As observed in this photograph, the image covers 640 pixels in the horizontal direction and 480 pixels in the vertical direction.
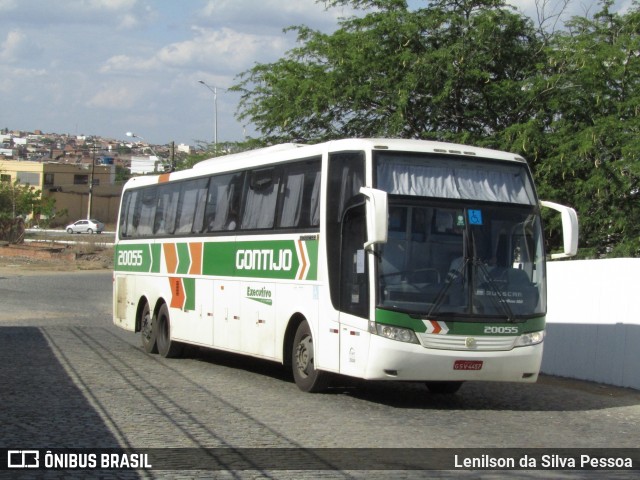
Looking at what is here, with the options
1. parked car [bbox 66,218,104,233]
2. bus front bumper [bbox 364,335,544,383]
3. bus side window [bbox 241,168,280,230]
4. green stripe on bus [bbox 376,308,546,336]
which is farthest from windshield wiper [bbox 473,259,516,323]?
parked car [bbox 66,218,104,233]

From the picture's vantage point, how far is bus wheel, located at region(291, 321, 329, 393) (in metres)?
14.3

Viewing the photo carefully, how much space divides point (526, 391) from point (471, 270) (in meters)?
3.77

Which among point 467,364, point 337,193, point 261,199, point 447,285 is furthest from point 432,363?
point 261,199

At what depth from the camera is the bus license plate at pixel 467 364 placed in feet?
42.3

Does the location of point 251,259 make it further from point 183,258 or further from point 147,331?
point 147,331

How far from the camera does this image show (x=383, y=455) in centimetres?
957

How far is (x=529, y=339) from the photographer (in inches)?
527

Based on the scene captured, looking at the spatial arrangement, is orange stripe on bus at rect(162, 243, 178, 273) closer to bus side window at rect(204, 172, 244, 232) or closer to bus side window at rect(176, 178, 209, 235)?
bus side window at rect(176, 178, 209, 235)

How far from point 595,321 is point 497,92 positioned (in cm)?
1054

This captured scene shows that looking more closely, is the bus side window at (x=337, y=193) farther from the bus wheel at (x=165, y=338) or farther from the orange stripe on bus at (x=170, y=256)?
the bus wheel at (x=165, y=338)

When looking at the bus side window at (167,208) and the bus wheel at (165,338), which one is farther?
the bus side window at (167,208)

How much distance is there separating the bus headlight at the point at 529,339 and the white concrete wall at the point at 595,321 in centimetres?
359

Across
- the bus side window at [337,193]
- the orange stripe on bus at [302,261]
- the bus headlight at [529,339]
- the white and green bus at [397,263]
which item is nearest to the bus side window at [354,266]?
the white and green bus at [397,263]

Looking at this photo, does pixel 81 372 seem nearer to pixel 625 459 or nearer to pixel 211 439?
pixel 211 439
